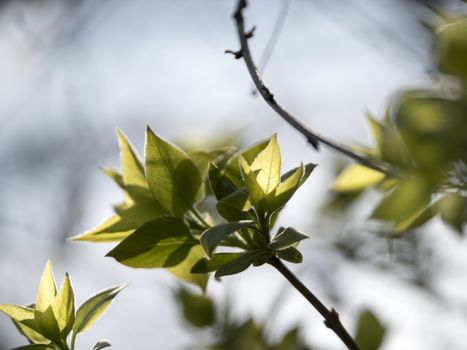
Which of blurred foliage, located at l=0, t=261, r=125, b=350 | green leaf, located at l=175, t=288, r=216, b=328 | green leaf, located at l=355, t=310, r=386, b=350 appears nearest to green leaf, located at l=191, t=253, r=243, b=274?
blurred foliage, located at l=0, t=261, r=125, b=350

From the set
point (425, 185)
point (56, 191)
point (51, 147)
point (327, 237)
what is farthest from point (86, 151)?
point (425, 185)

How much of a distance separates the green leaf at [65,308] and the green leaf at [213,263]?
0.15m

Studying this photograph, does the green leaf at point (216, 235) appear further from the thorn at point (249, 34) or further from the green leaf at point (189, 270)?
the thorn at point (249, 34)

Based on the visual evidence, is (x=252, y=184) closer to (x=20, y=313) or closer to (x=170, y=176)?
(x=170, y=176)

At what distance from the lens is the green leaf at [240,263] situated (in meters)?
0.70

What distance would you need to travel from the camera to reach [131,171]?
2.98 ft

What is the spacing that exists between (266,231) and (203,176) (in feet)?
0.58

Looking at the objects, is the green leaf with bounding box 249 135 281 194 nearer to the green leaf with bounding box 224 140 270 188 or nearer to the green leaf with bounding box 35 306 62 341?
the green leaf with bounding box 224 140 270 188

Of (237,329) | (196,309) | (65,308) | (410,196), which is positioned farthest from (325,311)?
(196,309)

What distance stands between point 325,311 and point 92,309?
27cm

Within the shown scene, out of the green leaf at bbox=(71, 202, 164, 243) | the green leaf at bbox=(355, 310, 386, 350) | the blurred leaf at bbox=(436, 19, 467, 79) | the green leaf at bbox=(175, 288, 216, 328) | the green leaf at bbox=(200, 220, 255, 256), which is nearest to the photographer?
the blurred leaf at bbox=(436, 19, 467, 79)

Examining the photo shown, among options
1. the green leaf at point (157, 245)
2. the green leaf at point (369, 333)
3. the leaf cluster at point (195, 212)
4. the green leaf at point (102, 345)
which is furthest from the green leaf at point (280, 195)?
the green leaf at point (369, 333)

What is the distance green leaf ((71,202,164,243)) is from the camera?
2.85ft

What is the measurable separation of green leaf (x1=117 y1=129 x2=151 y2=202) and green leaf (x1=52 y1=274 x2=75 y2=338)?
0.49 feet
